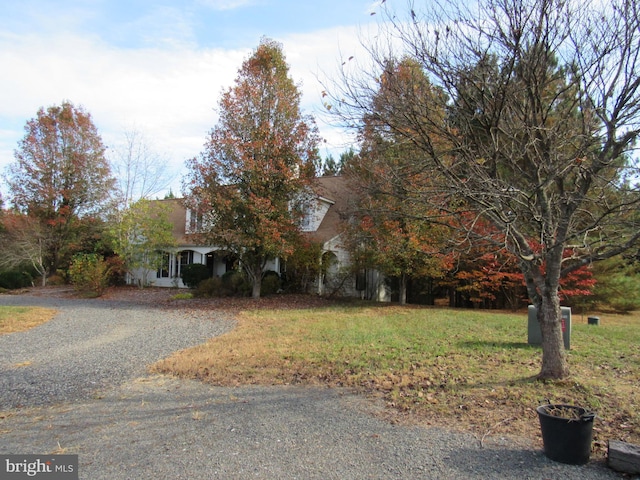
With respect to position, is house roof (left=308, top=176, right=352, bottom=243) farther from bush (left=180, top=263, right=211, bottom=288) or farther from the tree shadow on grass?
the tree shadow on grass

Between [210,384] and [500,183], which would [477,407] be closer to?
[500,183]

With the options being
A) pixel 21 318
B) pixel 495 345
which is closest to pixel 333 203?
pixel 21 318

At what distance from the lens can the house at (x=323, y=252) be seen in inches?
742

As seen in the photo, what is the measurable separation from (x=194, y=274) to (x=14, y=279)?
1100cm

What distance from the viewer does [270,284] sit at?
19828 mm

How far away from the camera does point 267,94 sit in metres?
17.8

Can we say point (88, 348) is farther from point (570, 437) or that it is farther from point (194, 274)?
point (194, 274)

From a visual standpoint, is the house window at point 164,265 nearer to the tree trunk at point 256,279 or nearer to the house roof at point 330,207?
the house roof at point 330,207

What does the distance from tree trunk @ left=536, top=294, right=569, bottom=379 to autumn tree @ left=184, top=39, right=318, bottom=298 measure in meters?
11.4

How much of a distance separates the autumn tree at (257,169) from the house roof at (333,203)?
1.77 meters

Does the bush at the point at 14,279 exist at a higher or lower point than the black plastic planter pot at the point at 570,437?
higher

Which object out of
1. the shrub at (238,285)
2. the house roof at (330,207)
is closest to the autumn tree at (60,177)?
the house roof at (330,207)

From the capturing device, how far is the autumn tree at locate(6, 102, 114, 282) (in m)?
26.4

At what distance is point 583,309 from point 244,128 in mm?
14641
